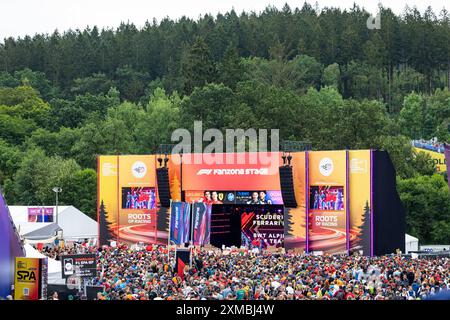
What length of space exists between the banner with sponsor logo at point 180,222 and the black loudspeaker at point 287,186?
6.21 metres

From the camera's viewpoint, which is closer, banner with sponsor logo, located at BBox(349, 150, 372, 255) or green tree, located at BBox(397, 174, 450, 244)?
banner with sponsor logo, located at BBox(349, 150, 372, 255)

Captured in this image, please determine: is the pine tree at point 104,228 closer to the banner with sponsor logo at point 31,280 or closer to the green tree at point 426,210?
the green tree at point 426,210

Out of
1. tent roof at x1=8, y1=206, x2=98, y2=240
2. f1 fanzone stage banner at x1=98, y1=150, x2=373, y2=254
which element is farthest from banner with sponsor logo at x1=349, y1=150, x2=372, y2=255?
tent roof at x1=8, y1=206, x2=98, y2=240

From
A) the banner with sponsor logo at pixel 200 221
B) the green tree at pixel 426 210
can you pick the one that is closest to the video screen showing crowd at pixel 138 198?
the banner with sponsor logo at pixel 200 221

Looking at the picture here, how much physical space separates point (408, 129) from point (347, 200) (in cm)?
7172

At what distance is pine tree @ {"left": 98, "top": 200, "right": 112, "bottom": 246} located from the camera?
44.6 metres

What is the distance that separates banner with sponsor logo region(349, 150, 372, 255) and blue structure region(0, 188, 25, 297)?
21052mm

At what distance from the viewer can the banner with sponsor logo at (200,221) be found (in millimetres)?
33359

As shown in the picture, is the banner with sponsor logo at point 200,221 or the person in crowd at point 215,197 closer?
the banner with sponsor logo at point 200,221

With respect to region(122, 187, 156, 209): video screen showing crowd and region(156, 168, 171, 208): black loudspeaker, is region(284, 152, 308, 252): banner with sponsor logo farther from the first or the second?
region(122, 187, 156, 209): video screen showing crowd

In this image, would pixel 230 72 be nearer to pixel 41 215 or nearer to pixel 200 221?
pixel 41 215

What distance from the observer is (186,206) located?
3303 cm
